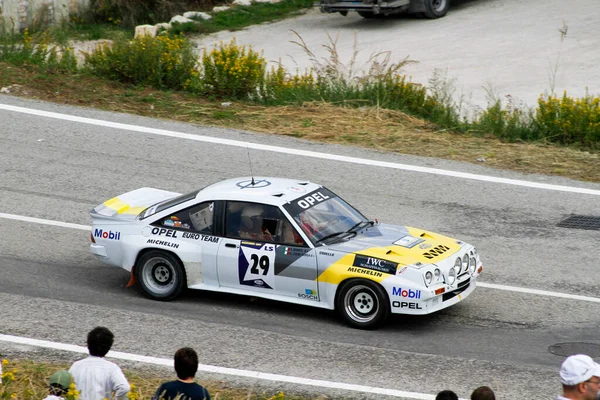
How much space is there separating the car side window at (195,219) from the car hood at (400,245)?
1.54 meters

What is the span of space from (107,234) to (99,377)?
14.4 feet

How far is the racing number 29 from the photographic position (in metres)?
10.7

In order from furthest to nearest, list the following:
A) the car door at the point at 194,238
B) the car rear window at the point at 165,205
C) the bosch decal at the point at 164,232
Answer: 1. the car rear window at the point at 165,205
2. the bosch decal at the point at 164,232
3. the car door at the point at 194,238

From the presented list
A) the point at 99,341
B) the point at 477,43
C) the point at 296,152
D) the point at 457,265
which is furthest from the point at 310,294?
the point at 477,43

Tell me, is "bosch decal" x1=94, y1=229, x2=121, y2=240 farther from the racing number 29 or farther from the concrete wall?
the concrete wall

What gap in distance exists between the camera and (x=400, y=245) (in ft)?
35.1

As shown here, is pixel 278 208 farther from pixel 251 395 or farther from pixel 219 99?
pixel 219 99

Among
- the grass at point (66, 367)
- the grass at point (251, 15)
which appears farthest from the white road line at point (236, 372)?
the grass at point (251, 15)

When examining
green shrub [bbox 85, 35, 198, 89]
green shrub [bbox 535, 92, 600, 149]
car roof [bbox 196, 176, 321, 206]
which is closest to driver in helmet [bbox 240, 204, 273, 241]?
car roof [bbox 196, 176, 321, 206]

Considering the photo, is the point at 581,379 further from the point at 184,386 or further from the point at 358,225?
the point at 358,225

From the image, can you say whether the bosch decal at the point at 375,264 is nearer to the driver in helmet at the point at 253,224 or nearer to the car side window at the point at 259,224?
the car side window at the point at 259,224

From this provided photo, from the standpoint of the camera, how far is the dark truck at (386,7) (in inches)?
1040

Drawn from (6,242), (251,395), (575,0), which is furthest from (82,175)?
(575,0)

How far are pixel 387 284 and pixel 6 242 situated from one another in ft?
18.8
